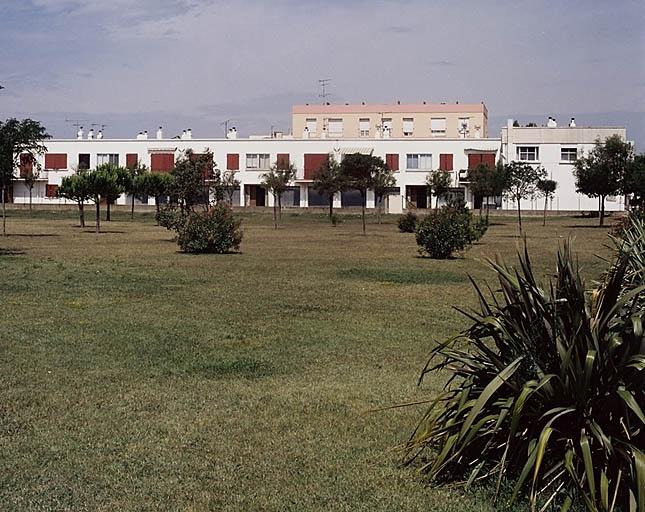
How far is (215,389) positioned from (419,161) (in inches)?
3132

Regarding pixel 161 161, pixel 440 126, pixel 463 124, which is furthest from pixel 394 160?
pixel 161 161

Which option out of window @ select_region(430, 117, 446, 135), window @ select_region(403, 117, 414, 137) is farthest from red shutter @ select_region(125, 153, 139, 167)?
window @ select_region(430, 117, 446, 135)

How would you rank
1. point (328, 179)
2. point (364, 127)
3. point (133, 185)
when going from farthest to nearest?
1. point (364, 127)
2. point (328, 179)
3. point (133, 185)

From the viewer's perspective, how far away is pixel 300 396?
865 centimetres

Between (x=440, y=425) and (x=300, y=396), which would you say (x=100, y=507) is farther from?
(x=300, y=396)

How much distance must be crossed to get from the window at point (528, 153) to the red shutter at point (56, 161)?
43.6 metres

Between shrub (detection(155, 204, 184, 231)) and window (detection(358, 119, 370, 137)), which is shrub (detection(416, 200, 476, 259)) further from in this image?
window (detection(358, 119, 370, 137))

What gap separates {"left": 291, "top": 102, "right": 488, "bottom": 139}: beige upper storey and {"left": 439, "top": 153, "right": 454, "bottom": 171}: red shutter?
15541 mm

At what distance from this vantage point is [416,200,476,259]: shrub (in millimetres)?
29766

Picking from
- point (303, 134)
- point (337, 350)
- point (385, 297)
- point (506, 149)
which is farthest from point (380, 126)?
point (337, 350)

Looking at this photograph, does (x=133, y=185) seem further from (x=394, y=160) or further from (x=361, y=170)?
(x=394, y=160)

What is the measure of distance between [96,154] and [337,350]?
84.0 meters

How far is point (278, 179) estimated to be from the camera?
234 ft

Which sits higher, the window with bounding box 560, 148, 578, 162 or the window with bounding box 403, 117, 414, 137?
the window with bounding box 403, 117, 414, 137
